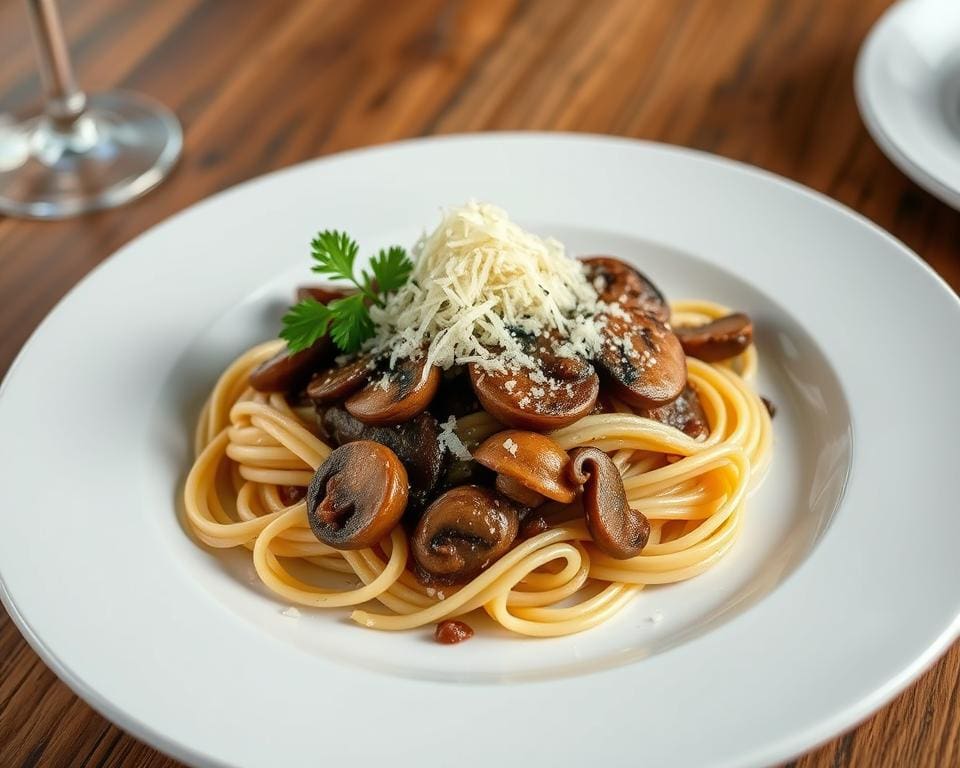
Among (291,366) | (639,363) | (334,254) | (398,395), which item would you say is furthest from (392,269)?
(639,363)

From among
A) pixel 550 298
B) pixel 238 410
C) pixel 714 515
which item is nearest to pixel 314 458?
pixel 238 410

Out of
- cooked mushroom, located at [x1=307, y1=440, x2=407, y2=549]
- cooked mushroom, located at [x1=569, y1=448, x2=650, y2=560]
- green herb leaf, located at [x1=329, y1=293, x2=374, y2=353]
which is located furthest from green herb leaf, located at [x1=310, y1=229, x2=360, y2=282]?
cooked mushroom, located at [x1=569, y1=448, x2=650, y2=560]

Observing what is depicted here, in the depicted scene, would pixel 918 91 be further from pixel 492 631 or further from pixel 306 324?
pixel 492 631

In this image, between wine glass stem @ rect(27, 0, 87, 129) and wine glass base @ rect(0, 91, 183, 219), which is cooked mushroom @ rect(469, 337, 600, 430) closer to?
wine glass base @ rect(0, 91, 183, 219)

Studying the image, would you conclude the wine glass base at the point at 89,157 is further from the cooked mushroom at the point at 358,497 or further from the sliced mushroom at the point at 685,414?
the sliced mushroom at the point at 685,414

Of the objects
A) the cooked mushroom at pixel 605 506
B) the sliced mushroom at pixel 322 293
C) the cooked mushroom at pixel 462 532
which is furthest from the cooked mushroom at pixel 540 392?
the sliced mushroom at pixel 322 293
